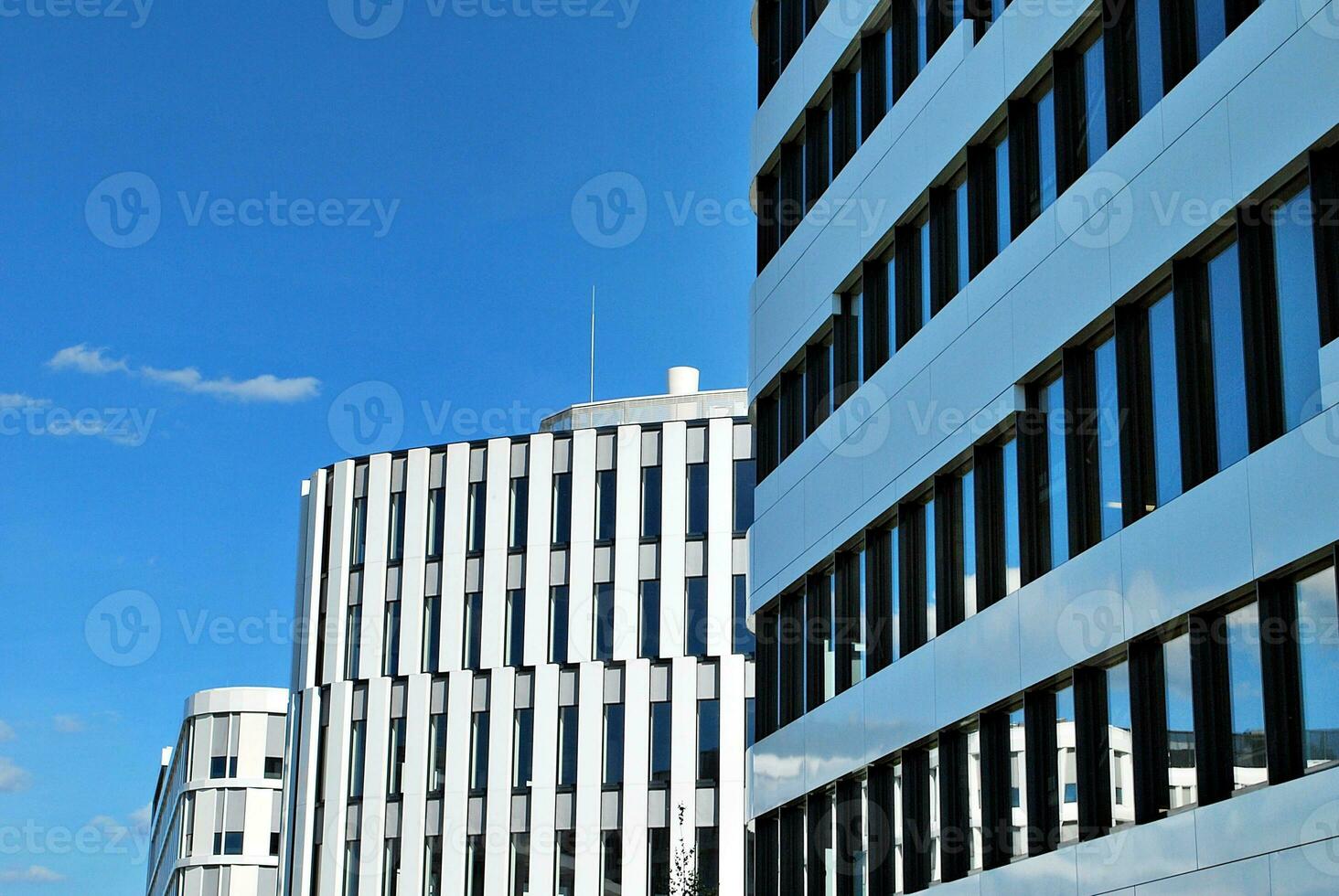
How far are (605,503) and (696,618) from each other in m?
Result: 4.69

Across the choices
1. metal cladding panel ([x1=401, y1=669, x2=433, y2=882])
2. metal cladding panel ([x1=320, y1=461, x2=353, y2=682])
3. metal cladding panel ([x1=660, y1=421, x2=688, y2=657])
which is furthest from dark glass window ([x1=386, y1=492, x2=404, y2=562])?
metal cladding panel ([x1=660, y1=421, x2=688, y2=657])

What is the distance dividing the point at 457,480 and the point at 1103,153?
132 ft

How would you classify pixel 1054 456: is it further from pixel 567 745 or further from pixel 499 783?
pixel 499 783

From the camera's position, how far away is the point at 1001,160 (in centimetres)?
2377

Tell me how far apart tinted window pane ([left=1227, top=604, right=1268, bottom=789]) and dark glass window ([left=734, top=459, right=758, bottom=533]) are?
37.2 meters

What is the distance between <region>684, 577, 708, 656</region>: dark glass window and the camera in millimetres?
54094

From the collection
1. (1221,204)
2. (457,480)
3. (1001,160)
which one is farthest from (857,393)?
(457,480)

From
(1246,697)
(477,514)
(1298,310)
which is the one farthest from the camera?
(477,514)

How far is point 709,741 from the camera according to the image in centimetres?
5297

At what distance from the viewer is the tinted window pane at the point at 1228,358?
1745 centimetres

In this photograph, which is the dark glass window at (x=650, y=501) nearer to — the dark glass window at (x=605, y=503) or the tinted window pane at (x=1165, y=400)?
the dark glass window at (x=605, y=503)

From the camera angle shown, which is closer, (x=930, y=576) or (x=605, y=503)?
(x=930, y=576)

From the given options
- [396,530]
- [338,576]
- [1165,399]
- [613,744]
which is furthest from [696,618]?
[1165,399]

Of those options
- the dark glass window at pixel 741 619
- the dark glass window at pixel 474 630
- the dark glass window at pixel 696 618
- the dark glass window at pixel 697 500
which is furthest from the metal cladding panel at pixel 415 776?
the dark glass window at pixel 741 619
